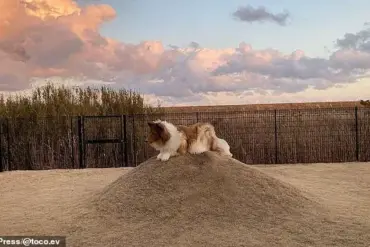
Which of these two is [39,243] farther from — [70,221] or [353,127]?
[353,127]

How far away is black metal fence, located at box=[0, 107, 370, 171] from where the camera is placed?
700 inches

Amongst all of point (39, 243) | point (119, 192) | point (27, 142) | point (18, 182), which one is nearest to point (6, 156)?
point (27, 142)

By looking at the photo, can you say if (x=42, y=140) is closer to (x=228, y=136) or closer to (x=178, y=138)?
→ (x=228, y=136)

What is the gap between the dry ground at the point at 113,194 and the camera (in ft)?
26.7

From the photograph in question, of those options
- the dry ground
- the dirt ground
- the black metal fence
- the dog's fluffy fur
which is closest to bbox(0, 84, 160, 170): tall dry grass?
the black metal fence

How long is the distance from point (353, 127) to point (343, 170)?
380 cm

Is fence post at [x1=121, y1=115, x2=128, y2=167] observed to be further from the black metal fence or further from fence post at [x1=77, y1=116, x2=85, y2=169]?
fence post at [x1=77, y1=116, x2=85, y2=169]

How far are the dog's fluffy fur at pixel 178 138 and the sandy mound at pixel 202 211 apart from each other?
0.49ft

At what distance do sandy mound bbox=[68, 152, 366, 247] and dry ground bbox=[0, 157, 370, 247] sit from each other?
5cm

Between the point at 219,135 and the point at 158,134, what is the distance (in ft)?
30.0

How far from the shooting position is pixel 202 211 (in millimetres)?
8188

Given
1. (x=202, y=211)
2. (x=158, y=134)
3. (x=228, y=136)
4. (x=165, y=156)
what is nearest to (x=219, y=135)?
(x=228, y=136)

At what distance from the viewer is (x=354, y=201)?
10.1 m

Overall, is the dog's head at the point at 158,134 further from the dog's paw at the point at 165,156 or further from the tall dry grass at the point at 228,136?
the tall dry grass at the point at 228,136
